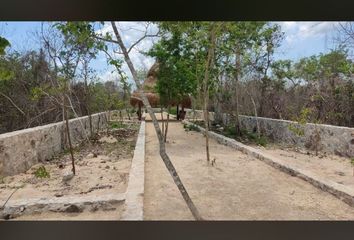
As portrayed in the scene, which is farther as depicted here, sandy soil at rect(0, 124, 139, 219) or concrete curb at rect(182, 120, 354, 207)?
sandy soil at rect(0, 124, 139, 219)

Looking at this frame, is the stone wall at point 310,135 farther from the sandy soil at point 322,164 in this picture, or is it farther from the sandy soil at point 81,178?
the sandy soil at point 81,178

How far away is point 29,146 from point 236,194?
2691 millimetres

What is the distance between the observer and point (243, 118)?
28.8ft

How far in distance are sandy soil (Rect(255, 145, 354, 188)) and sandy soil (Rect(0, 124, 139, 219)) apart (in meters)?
2.31

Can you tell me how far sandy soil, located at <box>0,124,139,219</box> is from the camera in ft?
13.1

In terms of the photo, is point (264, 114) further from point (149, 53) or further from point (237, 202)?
point (237, 202)

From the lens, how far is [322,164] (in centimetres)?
527

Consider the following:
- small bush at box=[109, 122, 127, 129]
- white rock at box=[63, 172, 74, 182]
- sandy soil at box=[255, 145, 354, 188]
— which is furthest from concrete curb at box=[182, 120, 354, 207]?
small bush at box=[109, 122, 127, 129]

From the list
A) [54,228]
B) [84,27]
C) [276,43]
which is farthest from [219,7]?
[276,43]

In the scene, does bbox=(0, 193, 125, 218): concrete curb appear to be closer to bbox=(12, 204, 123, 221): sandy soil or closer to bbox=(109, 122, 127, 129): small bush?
bbox=(12, 204, 123, 221): sandy soil

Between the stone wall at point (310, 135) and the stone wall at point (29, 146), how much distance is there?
3.66 metres

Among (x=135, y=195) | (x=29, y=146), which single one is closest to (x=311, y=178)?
(x=135, y=195)

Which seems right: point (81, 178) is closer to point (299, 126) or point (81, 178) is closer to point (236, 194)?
point (236, 194)

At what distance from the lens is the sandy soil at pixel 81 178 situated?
3.99 metres
